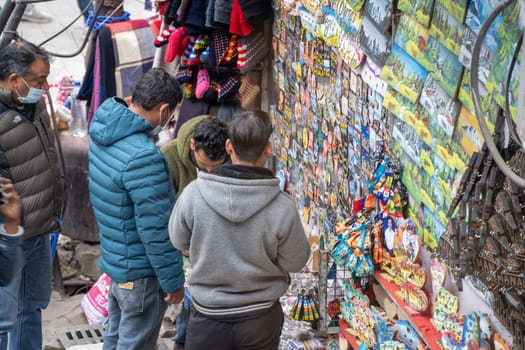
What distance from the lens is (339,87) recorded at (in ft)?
15.8

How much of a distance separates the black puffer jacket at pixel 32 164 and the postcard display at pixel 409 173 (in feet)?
4.66

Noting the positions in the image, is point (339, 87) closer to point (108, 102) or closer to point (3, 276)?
point (108, 102)

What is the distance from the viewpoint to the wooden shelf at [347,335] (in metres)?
4.27

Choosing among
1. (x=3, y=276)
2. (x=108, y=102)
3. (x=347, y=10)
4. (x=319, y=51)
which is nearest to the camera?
(x=3, y=276)

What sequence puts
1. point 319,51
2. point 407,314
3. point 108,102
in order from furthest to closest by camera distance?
point 319,51 → point 108,102 → point 407,314

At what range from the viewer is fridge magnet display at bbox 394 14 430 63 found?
3.58 metres

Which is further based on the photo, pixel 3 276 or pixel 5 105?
pixel 5 105

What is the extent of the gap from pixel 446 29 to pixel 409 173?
74cm

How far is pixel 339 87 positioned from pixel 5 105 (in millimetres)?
1783

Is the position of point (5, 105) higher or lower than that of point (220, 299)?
higher

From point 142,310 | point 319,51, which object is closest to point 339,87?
point 319,51

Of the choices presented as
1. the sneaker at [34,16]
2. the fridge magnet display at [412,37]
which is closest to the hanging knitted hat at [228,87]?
the fridge magnet display at [412,37]

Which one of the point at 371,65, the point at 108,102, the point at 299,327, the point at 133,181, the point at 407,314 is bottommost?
the point at 299,327

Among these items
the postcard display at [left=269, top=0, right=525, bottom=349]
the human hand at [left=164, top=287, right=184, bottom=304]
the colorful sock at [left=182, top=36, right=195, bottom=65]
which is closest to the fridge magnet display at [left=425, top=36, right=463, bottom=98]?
the postcard display at [left=269, top=0, right=525, bottom=349]
